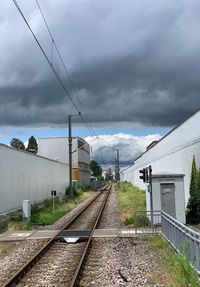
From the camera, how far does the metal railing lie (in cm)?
1109

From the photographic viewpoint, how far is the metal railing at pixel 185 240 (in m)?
11.1

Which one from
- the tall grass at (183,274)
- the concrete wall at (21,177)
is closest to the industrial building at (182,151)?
the concrete wall at (21,177)

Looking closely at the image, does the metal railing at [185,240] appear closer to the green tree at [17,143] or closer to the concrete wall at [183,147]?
the concrete wall at [183,147]

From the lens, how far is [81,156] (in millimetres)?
109812

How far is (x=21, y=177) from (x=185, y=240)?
2110 centimetres

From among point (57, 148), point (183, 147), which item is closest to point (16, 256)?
point (183, 147)

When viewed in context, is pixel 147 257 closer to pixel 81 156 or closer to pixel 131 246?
pixel 131 246

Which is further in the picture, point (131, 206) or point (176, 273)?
point (131, 206)

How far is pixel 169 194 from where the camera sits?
2316cm

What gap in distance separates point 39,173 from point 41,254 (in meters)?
25.1

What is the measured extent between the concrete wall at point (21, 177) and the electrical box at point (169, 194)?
27.2 feet

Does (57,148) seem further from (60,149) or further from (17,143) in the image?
(17,143)

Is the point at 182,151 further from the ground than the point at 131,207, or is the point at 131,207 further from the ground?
the point at 182,151

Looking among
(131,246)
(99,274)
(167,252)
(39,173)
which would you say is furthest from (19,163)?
(99,274)
